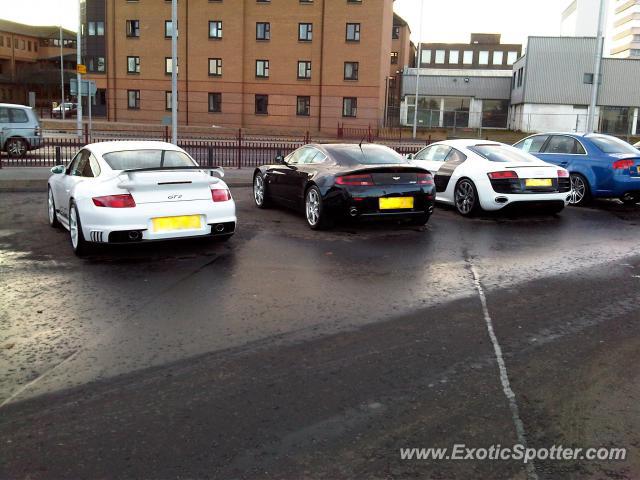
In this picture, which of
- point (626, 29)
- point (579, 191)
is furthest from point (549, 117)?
point (626, 29)

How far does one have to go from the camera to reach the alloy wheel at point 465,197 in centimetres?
1121

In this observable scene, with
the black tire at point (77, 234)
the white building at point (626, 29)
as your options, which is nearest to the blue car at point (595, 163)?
the black tire at point (77, 234)

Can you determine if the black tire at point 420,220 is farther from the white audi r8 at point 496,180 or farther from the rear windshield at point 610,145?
the rear windshield at point 610,145

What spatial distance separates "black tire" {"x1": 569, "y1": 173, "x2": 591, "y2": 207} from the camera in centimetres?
1290

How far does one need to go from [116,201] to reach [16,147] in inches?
640

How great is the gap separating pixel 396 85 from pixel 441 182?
60.2 metres

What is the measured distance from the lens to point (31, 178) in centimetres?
1502

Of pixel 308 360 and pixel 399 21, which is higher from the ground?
pixel 399 21

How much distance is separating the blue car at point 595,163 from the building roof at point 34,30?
105252 mm

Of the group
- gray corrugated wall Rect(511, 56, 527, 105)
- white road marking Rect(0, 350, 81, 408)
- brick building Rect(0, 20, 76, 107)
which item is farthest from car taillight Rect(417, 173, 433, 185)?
brick building Rect(0, 20, 76, 107)

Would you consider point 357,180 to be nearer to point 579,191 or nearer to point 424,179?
point 424,179

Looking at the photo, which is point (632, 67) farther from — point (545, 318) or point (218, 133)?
point (545, 318)

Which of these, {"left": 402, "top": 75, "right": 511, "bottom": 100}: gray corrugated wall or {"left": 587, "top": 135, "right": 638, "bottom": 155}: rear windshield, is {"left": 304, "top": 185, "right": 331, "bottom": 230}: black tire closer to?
{"left": 587, "top": 135, "right": 638, "bottom": 155}: rear windshield

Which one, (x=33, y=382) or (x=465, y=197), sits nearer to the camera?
(x=33, y=382)
